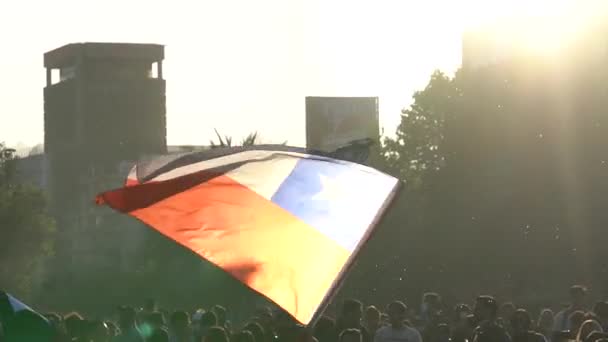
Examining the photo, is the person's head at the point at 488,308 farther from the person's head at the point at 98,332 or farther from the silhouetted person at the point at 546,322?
the person's head at the point at 98,332

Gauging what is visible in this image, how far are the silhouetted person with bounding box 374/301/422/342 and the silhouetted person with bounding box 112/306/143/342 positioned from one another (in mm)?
2390

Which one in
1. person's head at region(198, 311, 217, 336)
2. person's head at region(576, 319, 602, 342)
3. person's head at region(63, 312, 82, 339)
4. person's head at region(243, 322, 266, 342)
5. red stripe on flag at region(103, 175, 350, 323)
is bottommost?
person's head at region(198, 311, 217, 336)

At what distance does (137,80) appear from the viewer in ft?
545

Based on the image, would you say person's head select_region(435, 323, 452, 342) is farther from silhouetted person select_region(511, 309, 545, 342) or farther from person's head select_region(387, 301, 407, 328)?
silhouetted person select_region(511, 309, 545, 342)

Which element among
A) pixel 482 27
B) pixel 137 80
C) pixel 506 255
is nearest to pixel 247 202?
pixel 506 255

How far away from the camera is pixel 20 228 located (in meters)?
76.0

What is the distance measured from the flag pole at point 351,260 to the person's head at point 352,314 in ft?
16.3

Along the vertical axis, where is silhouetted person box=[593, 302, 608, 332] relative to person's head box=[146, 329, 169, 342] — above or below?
below

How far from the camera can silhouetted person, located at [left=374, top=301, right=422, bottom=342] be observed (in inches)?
626

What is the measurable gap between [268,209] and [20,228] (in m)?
65.8

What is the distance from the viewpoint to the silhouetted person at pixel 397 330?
52.1ft

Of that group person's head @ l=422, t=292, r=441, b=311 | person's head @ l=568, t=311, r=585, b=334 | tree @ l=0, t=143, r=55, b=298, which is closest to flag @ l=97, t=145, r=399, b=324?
person's head @ l=568, t=311, r=585, b=334

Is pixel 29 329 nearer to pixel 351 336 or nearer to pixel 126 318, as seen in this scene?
pixel 351 336

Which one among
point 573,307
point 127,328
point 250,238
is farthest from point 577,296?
point 250,238
